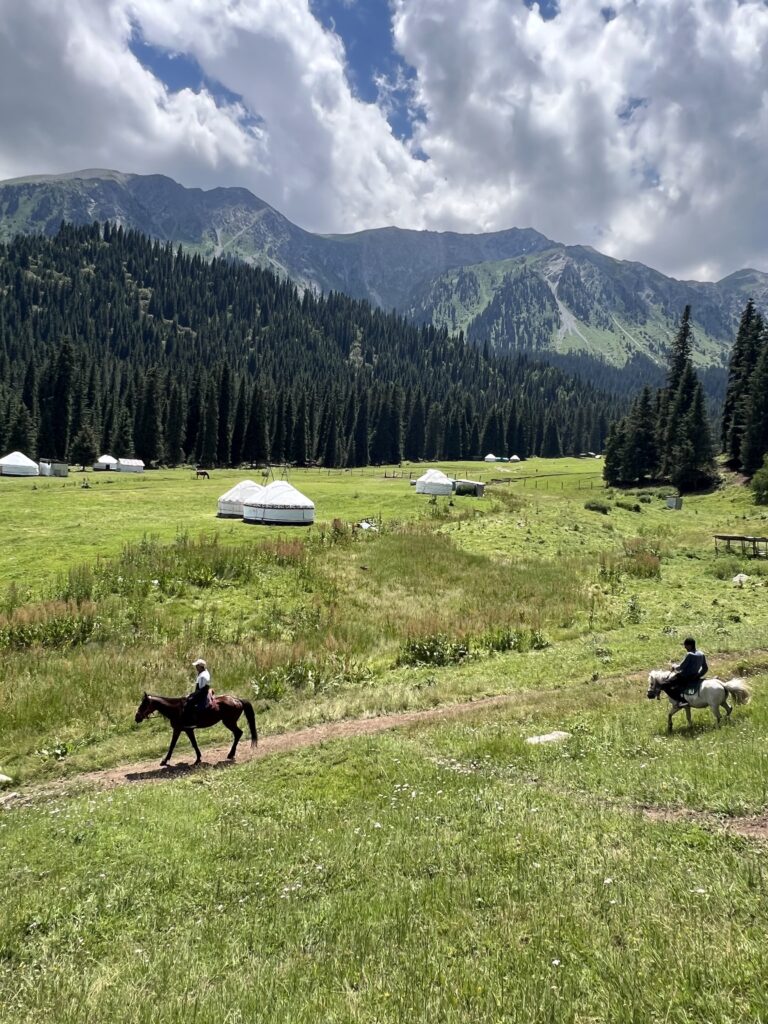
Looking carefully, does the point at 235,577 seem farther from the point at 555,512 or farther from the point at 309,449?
the point at 309,449

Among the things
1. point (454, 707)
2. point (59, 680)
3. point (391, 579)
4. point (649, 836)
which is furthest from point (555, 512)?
point (649, 836)

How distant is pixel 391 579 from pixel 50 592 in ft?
57.5

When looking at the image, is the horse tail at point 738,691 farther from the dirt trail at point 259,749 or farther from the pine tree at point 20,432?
the pine tree at point 20,432

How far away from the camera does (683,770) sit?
10375 mm

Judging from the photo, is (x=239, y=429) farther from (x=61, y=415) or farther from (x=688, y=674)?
(x=688, y=674)

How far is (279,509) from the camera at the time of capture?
48.9 m

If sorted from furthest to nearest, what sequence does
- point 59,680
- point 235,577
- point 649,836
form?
point 235,577 < point 59,680 < point 649,836

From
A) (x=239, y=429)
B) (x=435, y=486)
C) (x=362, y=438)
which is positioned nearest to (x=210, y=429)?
(x=239, y=429)

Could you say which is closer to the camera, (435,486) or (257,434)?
(435,486)

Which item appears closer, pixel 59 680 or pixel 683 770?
pixel 683 770

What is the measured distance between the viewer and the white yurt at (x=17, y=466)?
87.5m

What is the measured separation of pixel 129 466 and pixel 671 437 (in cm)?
9233

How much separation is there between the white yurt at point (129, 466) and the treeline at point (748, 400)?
323ft

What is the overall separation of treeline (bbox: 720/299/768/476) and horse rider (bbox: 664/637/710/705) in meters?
72.6
